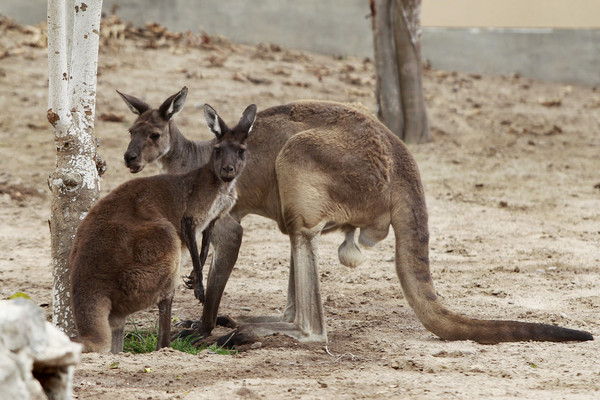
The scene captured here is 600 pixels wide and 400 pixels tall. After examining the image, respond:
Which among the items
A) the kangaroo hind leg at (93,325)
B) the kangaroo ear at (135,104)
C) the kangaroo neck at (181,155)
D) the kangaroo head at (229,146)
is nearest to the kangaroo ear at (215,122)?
the kangaroo head at (229,146)

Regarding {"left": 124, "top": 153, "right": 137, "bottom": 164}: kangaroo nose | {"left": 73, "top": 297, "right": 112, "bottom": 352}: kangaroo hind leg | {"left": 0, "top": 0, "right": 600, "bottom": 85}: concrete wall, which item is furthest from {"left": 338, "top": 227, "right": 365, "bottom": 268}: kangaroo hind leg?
{"left": 0, "top": 0, "right": 600, "bottom": 85}: concrete wall

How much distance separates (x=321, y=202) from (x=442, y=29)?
833 cm

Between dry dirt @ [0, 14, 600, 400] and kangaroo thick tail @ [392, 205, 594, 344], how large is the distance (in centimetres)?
7

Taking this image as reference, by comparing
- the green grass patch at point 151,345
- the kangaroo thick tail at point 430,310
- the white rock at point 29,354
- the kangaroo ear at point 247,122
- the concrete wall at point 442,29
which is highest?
the concrete wall at point 442,29

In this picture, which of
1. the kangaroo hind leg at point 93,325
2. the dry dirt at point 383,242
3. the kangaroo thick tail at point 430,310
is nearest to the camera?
the dry dirt at point 383,242

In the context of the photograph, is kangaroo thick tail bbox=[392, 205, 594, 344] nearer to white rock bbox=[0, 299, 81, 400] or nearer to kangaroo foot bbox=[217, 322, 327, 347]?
kangaroo foot bbox=[217, 322, 327, 347]

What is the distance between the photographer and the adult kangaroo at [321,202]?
14.9 ft

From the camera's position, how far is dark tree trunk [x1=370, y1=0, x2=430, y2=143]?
9445 millimetres

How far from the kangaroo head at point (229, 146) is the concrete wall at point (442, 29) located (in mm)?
7332

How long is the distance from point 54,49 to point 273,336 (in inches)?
75.1

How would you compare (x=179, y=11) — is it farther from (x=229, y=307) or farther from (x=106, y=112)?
(x=229, y=307)

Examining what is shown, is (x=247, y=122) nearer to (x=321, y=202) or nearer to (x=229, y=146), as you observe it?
(x=229, y=146)

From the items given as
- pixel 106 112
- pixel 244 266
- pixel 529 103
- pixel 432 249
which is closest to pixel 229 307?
pixel 244 266

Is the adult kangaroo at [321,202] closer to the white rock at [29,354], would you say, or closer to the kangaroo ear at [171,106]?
the kangaroo ear at [171,106]
